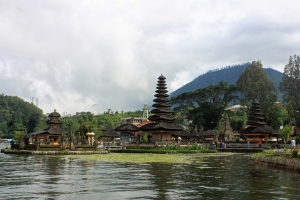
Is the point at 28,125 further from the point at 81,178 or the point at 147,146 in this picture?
the point at 81,178

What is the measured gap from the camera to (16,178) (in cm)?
2002

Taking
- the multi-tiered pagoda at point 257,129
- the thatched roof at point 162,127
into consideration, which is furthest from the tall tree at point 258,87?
the thatched roof at point 162,127

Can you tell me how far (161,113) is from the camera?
6606cm

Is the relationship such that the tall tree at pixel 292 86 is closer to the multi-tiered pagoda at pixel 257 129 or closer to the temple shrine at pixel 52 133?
the multi-tiered pagoda at pixel 257 129

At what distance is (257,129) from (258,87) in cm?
1532

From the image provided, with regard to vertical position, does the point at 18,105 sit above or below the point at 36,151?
above

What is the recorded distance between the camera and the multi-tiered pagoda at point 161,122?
61503 millimetres

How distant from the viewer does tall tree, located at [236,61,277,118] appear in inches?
3162

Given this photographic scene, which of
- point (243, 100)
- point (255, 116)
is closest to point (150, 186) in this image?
point (255, 116)

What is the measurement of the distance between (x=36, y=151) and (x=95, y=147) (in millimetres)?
7938

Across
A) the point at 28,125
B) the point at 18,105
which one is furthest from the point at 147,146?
the point at 18,105

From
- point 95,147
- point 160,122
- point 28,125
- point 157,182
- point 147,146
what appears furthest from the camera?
point 28,125

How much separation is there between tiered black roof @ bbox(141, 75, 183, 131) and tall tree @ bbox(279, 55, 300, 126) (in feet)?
83.2

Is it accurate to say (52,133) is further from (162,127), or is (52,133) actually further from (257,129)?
(257,129)
